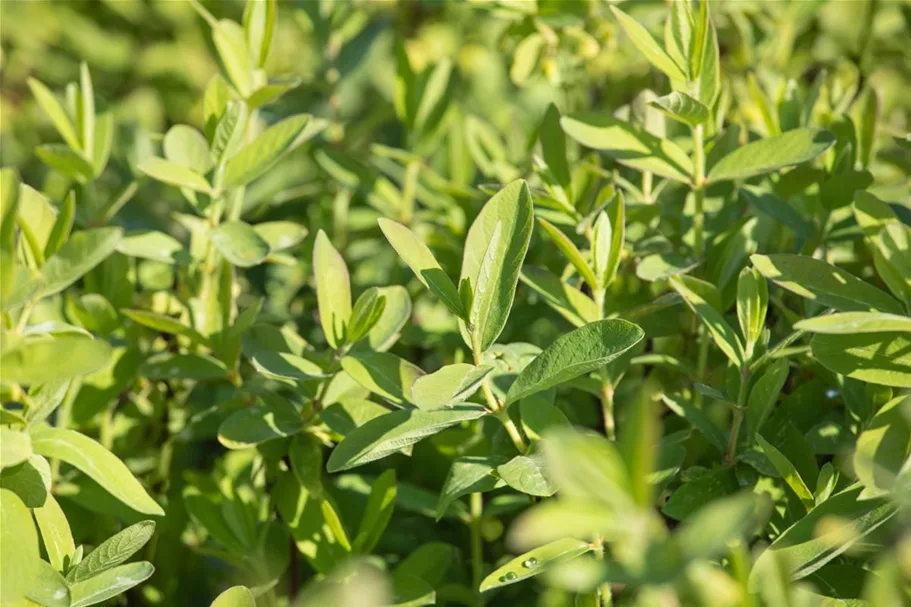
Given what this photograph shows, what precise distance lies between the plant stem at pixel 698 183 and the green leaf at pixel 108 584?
1.85ft

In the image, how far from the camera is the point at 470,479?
740 mm

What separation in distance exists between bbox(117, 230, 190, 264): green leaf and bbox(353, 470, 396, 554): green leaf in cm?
33

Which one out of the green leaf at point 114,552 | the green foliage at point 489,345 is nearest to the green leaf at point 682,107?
the green foliage at point 489,345

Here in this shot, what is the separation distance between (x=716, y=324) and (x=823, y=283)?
87 millimetres

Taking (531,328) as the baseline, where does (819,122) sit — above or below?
above

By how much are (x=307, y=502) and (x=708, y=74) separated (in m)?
0.52

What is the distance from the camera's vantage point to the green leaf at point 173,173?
92 cm

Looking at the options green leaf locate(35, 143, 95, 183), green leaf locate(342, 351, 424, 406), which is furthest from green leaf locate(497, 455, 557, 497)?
green leaf locate(35, 143, 95, 183)

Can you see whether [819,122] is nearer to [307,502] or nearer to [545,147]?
[545,147]

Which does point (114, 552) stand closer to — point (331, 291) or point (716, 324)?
point (331, 291)

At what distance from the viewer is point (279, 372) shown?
2.60ft

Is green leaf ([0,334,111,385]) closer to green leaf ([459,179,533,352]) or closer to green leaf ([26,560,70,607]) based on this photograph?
green leaf ([26,560,70,607])

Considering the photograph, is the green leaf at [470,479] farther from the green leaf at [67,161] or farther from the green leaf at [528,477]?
the green leaf at [67,161]

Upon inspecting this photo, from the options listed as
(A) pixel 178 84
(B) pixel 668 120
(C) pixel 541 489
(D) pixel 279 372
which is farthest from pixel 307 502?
(A) pixel 178 84
